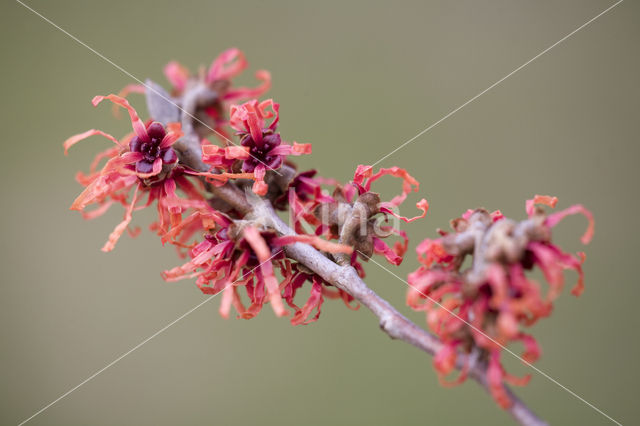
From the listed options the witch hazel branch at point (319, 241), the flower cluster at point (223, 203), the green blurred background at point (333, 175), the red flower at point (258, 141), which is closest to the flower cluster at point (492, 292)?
the witch hazel branch at point (319, 241)

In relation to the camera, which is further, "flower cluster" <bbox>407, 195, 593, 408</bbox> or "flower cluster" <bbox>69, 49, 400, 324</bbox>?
"flower cluster" <bbox>69, 49, 400, 324</bbox>

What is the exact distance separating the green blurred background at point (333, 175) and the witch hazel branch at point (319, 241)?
89 cm

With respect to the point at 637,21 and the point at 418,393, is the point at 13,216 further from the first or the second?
the point at 637,21

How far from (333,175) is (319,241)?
1.14m

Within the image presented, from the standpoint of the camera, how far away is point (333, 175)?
1684 millimetres

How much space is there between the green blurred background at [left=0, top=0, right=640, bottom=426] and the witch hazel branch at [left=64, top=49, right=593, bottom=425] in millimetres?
887

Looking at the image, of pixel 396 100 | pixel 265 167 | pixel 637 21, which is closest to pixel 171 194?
pixel 265 167

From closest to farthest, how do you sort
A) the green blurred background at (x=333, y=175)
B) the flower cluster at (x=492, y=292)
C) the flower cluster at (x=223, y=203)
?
the flower cluster at (x=492, y=292) → the flower cluster at (x=223, y=203) → the green blurred background at (x=333, y=175)

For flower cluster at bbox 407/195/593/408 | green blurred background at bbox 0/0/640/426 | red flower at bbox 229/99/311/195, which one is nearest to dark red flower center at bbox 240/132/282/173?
red flower at bbox 229/99/311/195

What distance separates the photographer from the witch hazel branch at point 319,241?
1.43 ft

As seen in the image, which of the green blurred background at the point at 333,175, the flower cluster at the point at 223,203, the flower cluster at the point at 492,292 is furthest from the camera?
the green blurred background at the point at 333,175

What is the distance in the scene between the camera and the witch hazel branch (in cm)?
44

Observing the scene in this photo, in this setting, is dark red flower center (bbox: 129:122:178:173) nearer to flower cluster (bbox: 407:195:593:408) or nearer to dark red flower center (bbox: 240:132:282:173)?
dark red flower center (bbox: 240:132:282:173)

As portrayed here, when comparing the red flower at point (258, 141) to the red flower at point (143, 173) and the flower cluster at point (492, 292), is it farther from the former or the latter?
the flower cluster at point (492, 292)
